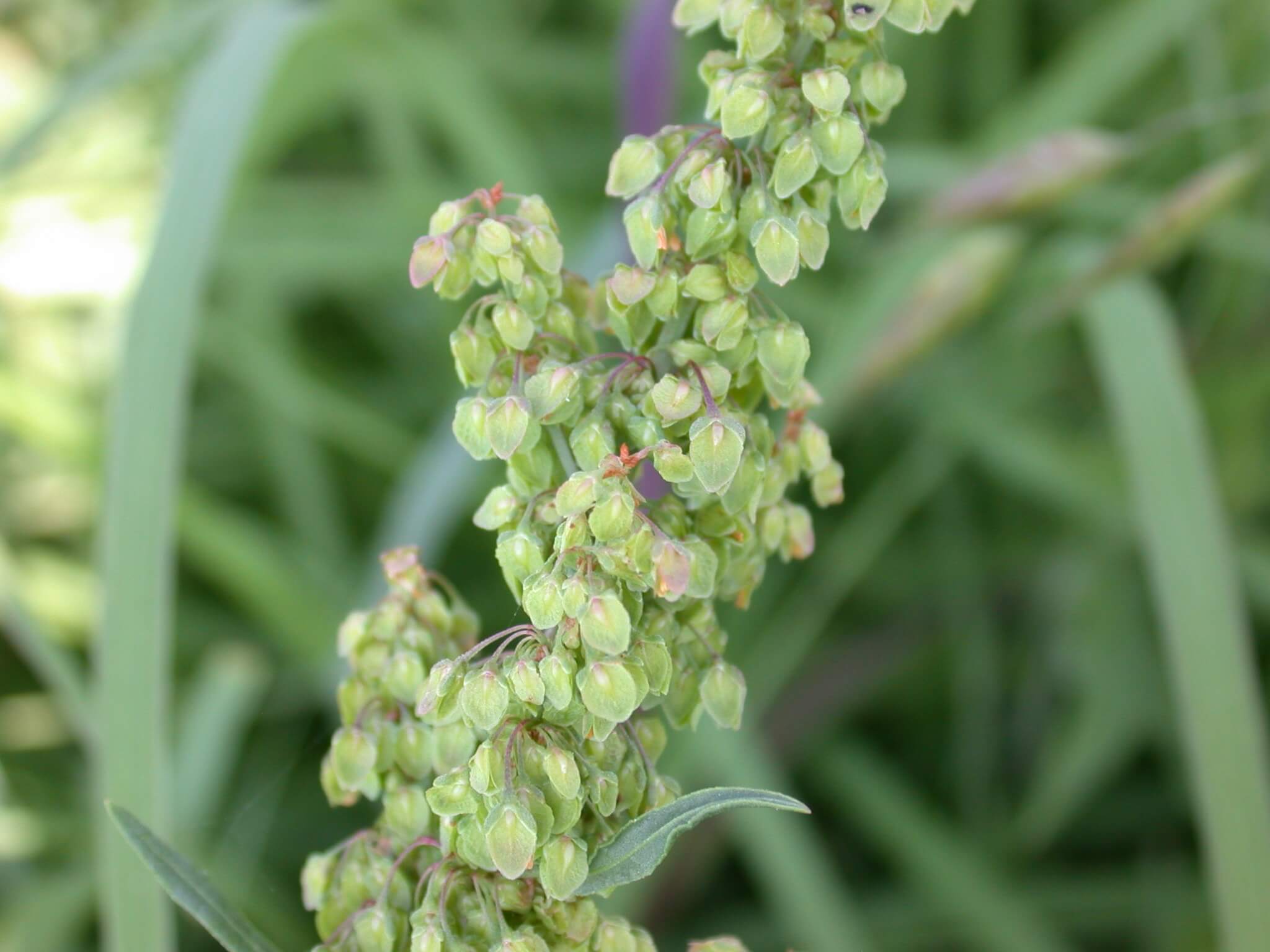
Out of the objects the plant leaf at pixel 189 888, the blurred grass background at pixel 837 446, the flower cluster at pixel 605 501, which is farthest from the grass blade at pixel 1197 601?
the plant leaf at pixel 189 888

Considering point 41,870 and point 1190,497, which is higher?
point 1190,497

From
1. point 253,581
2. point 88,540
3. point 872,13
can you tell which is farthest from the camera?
point 88,540

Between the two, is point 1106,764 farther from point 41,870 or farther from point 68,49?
point 68,49

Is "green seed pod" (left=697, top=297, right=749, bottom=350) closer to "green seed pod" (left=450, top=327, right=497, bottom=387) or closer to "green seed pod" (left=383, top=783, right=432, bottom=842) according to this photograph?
"green seed pod" (left=450, top=327, right=497, bottom=387)

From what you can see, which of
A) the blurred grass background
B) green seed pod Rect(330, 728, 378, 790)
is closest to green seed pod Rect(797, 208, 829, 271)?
green seed pod Rect(330, 728, 378, 790)

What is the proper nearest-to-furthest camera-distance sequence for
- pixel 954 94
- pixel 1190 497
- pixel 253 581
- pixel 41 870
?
1. pixel 1190 497
2. pixel 253 581
3. pixel 41 870
4. pixel 954 94

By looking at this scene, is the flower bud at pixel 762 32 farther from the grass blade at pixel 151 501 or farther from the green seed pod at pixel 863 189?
the grass blade at pixel 151 501

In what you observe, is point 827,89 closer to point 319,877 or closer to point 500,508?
point 500,508

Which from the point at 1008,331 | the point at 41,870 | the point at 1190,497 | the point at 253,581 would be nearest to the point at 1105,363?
the point at 1190,497
